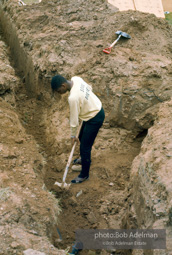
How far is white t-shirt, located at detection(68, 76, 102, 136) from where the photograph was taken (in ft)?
14.5

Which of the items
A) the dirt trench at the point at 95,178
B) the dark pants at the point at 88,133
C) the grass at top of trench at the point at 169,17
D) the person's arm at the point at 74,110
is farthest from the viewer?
the grass at top of trench at the point at 169,17

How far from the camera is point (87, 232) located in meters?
4.55

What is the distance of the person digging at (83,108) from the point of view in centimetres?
443

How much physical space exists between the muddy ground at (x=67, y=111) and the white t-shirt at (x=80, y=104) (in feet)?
3.07

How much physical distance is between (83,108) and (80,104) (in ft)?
0.45

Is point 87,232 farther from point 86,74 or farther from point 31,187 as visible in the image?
point 86,74

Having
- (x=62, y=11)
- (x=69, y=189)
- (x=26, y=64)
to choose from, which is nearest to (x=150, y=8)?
(x=62, y=11)

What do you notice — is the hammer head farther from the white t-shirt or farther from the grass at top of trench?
the grass at top of trench

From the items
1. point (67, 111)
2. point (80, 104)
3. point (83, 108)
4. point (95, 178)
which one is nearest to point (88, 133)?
point (83, 108)


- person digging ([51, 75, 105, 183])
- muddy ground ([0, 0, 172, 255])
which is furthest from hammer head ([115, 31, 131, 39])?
person digging ([51, 75, 105, 183])

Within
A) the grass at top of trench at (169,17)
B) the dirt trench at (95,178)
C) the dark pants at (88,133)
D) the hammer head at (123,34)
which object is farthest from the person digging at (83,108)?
the grass at top of trench at (169,17)

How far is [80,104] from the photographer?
4.53 meters

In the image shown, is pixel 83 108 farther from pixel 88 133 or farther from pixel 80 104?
pixel 88 133

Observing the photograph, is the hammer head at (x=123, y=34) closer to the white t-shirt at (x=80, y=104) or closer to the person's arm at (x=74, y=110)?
the white t-shirt at (x=80, y=104)
